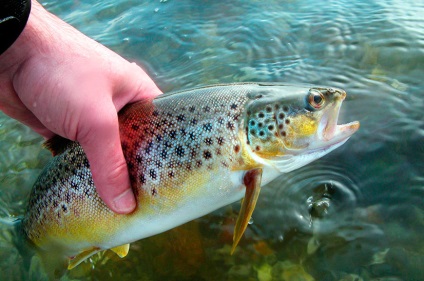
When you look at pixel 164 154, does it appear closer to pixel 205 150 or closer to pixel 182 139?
pixel 182 139

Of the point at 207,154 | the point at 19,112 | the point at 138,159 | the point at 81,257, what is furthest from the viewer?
the point at 19,112

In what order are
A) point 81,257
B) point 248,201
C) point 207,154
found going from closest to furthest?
1. point 248,201
2. point 207,154
3. point 81,257

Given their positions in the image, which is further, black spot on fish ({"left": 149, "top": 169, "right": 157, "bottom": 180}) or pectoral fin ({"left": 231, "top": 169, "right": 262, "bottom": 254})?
black spot on fish ({"left": 149, "top": 169, "right": 157, "bottom": 180})

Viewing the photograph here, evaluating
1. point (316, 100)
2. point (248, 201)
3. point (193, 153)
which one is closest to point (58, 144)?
point (193, 153)

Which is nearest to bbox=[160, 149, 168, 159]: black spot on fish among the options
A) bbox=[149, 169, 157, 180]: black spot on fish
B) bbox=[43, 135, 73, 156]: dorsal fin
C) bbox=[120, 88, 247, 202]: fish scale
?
bbox=[120, 88, 247, 202]: fish scale

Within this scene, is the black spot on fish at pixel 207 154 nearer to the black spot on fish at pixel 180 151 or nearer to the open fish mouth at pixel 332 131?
the black spot on fish at pixel 180 151

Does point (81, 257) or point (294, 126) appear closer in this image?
point (294, 126)

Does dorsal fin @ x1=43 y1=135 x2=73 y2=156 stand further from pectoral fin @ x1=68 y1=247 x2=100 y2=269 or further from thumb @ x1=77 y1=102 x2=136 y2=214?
pectoral fin @ x1=68 y1=247 x2=100 y2=269
